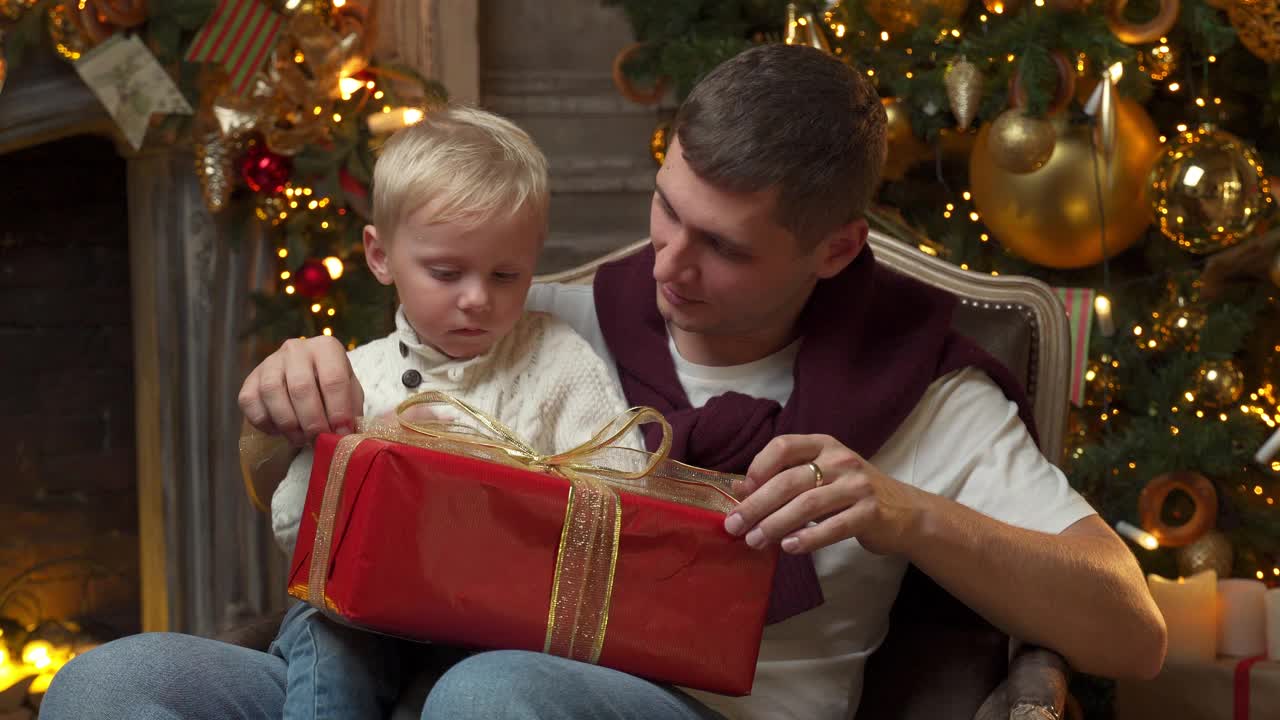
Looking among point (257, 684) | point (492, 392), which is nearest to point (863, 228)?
point (492, 392)

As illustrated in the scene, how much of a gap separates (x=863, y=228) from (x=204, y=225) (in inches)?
75.5

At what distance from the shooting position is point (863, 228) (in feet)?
5.11

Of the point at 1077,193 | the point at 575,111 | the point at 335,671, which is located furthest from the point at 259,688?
the point at 575,111

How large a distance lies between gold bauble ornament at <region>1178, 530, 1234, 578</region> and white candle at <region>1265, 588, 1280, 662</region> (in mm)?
165

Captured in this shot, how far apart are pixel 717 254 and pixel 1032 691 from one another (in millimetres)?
571

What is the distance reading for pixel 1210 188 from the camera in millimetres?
2488

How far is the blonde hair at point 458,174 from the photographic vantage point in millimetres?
1430

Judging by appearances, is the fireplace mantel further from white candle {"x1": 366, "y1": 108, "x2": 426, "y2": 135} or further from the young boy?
the young boy

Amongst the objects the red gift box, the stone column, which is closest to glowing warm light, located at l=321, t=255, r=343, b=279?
the stone column

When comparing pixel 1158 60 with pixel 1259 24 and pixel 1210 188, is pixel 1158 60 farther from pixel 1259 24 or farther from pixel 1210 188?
pixel 1210 188

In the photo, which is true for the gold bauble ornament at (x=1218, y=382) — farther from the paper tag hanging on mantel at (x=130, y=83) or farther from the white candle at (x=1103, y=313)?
the paper tag hanging on mantel at (x=130, y=83)

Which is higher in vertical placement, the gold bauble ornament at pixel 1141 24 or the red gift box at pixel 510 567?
the gold bauble ornament at pixel 1141 24

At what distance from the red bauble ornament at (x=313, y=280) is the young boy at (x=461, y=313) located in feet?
4.50

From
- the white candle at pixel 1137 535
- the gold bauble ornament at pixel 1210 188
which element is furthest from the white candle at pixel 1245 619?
the gold bauble ornament at pixel 1210 188
